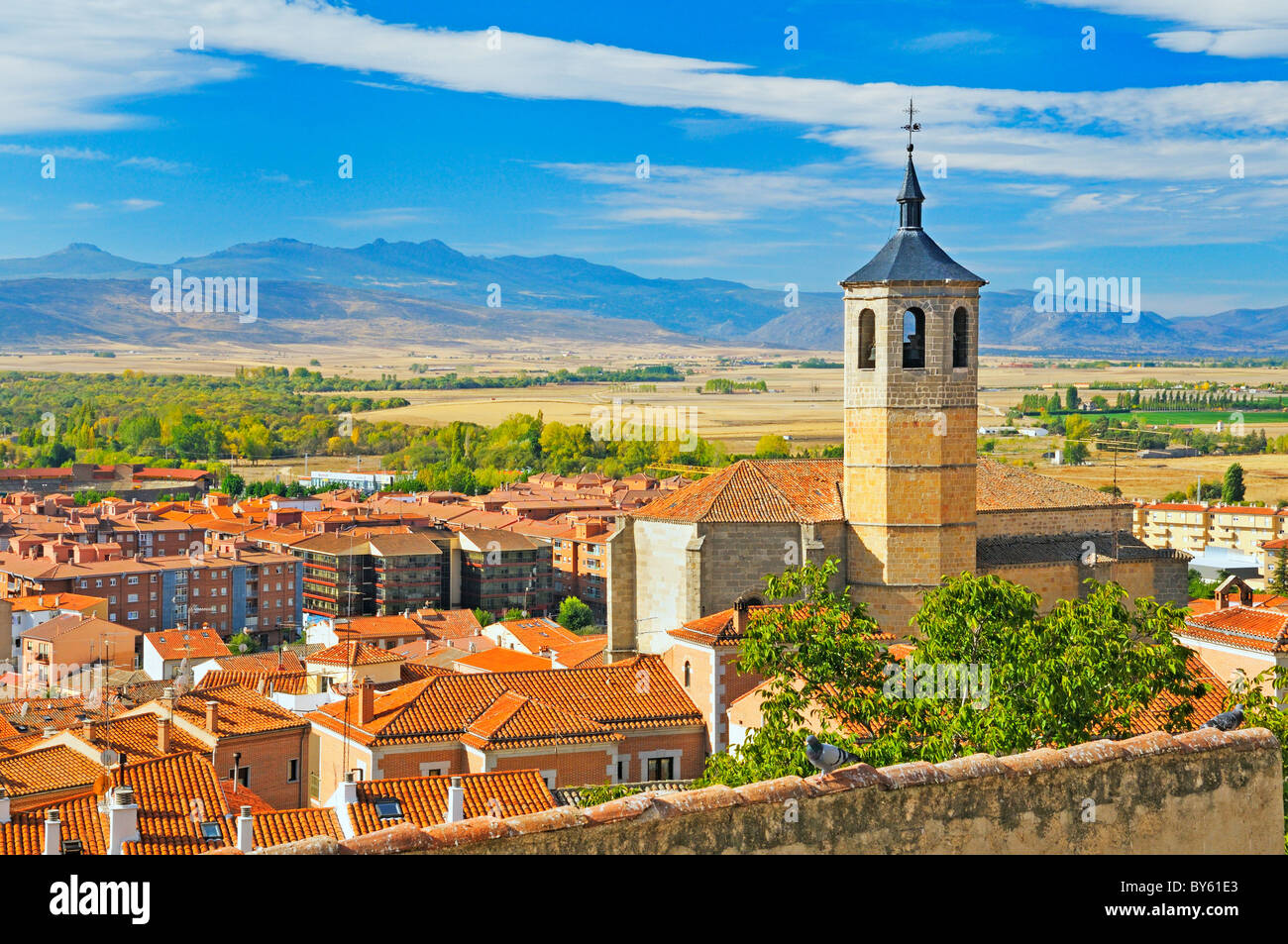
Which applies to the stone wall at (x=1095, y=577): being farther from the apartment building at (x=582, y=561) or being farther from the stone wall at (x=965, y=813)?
the apartment building at (x=582, y=561)

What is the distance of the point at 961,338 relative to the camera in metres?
25.6

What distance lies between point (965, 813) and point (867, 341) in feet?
63.5

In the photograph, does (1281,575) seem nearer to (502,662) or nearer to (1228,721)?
(502,662)

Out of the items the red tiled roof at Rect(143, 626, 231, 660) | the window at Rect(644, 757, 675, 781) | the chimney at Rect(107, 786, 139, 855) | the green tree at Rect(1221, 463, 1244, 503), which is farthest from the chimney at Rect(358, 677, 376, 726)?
the green tree at Rect(1221, 463, 1244, 503)

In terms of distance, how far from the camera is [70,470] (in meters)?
124

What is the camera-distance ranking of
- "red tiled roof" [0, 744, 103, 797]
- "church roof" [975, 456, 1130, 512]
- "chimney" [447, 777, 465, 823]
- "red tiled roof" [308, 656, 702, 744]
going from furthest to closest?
"church roof" [975, 456, 1130, 512] < "red tiled roof" [308, 656, 702, 744] < "red tiled roof" [0, 744, 103, 797] < "chimney" [447, 777, 465, 823]

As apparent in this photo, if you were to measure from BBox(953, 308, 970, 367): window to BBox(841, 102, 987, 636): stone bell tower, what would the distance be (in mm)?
16

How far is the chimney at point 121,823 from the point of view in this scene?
46.0 feet

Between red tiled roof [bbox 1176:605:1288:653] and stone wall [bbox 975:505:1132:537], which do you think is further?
stone wall [bbox 975:505:1132:537]

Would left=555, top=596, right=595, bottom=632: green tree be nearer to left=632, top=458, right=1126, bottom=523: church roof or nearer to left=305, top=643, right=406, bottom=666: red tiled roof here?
left=305, top=643, right=406, bottom=666: red tiled roof

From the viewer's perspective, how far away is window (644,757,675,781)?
67.4ft

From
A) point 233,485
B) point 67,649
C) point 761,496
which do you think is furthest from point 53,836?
point 233,485

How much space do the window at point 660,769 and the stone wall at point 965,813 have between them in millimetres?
13188
